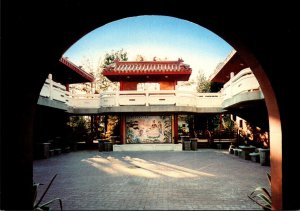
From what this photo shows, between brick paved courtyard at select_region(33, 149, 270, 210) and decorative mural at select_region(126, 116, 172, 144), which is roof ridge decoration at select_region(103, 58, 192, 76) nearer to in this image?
decorative mural at select_region(126, 116, 172, 144)

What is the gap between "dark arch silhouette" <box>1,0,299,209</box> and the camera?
4.15 metres

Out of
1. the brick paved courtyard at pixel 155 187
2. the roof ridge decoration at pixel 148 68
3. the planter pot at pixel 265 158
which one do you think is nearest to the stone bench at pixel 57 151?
the brick paved courtyard at pixel 155 187

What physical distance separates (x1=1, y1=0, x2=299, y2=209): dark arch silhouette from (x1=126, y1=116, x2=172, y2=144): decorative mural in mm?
19099

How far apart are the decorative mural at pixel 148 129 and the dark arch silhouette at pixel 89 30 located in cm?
1910

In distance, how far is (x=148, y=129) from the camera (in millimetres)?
23859

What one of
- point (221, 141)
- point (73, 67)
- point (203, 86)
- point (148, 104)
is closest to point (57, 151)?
point (73, 67)

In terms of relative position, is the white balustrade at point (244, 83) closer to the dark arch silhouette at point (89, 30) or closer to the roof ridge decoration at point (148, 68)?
the roof ridge decoration at point (148, 68)

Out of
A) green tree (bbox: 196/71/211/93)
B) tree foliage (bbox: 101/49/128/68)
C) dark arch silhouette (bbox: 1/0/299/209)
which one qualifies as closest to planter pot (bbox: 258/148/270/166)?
dark arch silhouette (bbox: 1/0/299/209)

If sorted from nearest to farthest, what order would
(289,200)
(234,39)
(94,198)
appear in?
(289,200), (234,39), (94,198)

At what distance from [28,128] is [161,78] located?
2105 cm

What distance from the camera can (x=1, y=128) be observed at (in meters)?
4.07

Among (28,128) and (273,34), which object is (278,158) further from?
(28,128)

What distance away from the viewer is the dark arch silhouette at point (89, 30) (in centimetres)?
415

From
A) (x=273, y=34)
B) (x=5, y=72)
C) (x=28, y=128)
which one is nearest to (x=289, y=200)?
(x=273, y=34)
